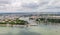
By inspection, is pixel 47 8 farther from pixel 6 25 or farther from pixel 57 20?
pixel 6 25

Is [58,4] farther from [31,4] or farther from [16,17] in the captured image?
[16,17]

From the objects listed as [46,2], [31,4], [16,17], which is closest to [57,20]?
[46,2]

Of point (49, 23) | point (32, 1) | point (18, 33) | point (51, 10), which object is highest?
point (32, 1)

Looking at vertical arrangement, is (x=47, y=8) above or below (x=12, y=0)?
below

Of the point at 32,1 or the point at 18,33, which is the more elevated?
Result: the point at 32,1

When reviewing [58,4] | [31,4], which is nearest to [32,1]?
[31,4]
